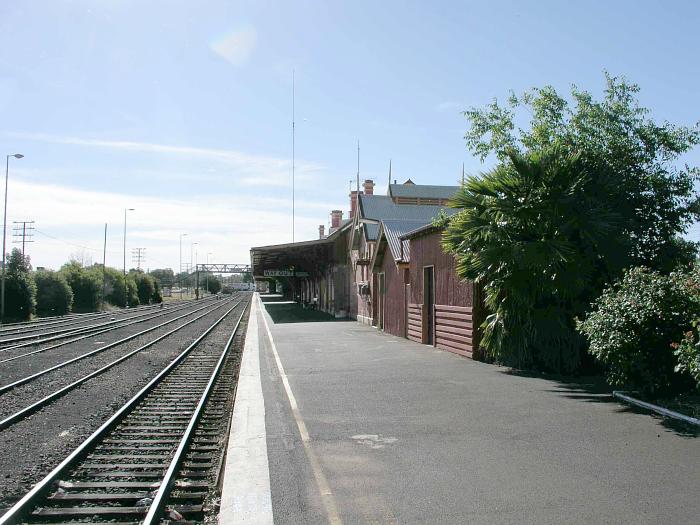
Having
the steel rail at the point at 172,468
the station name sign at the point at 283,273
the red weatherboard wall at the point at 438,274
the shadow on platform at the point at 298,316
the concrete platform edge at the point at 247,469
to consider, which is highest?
the station name sign at the point at 283,273

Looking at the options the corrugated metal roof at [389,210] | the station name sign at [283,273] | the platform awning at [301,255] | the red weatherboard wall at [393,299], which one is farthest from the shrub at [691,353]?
the station name sign at [283,273]

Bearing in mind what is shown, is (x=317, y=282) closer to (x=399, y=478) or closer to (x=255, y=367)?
(x=255, y=367)

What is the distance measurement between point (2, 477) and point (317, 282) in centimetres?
4995

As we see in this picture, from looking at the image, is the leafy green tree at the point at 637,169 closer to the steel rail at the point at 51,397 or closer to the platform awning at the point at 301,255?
the steel rail at the point at 51,397

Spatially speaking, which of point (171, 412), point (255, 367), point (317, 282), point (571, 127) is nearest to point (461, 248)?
point (571, 127)

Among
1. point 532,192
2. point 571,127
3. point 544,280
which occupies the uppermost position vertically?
point 571,127

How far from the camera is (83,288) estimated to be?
186ft

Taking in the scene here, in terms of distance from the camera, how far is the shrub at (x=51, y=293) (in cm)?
4916

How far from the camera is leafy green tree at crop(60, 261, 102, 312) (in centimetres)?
5569

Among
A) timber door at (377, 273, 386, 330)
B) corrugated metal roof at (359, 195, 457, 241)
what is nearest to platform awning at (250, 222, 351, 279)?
corrugated metal roof at (359, 195, 457, 241)

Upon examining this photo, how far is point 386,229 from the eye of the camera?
1029 inches

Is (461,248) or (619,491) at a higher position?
(461,248)

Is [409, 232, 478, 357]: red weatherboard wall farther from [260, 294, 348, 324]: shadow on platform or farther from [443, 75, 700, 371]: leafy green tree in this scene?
[260, 294, 348, 324]: shadow on platform

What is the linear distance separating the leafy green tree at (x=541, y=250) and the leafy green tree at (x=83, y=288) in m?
48.9
